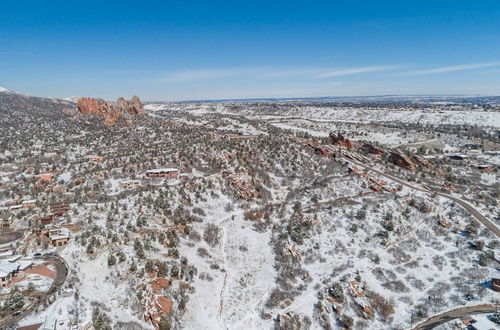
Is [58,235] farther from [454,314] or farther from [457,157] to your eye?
[457,157]

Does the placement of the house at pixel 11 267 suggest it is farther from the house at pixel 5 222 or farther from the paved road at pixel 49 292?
the house at pixel 5 222

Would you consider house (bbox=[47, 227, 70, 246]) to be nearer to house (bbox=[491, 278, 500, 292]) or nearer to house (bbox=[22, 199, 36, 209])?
house (bbox=[22, 199, 36, 209])

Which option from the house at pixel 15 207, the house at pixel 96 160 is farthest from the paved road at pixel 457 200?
the house at pixel 15 207

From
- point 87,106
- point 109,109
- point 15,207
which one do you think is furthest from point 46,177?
point 87,106

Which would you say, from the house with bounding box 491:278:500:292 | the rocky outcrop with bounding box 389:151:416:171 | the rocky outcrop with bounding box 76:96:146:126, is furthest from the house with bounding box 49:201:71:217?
the rocky outcrop with bounding box 389:151:416:171

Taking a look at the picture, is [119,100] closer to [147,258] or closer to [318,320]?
[147,258]
